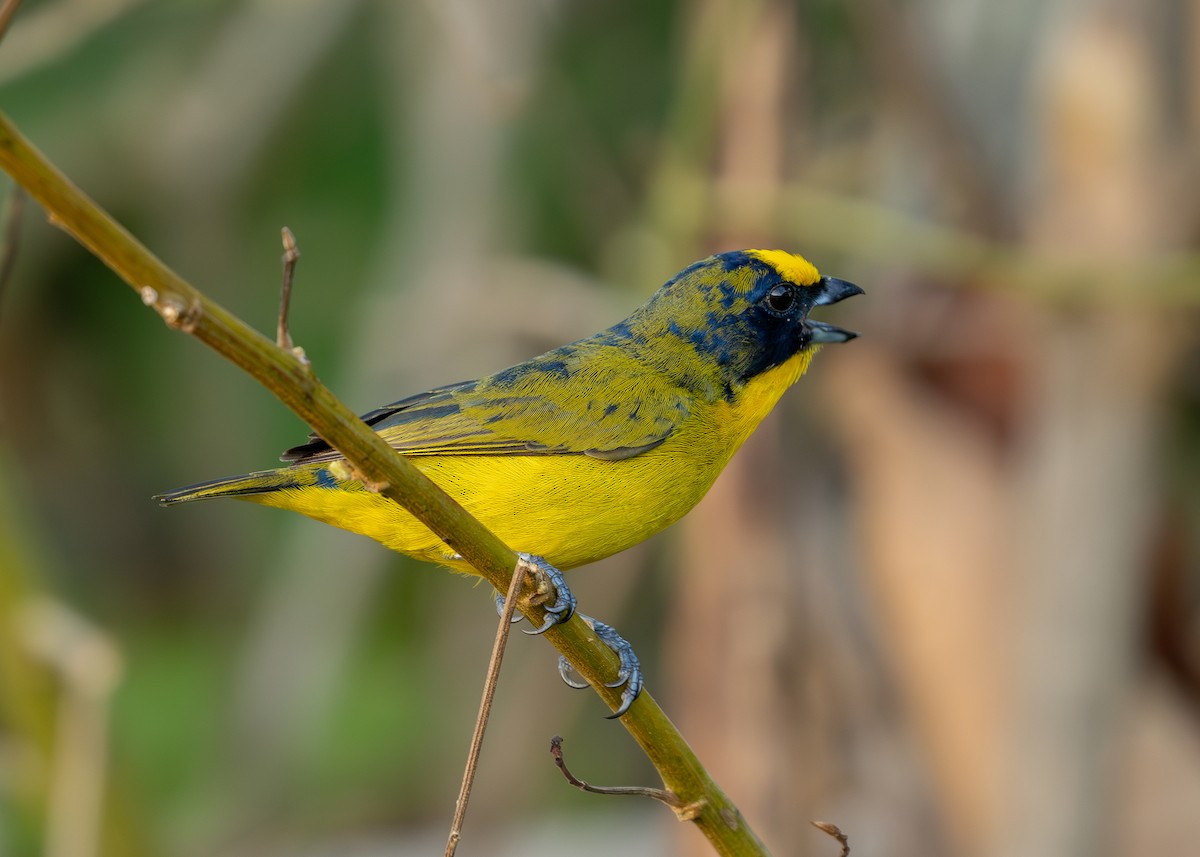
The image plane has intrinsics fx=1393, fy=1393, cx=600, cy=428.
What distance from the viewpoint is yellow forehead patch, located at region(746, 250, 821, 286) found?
122 inches

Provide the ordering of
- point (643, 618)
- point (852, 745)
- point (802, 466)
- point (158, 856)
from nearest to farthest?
point (158, 856), point (802, 466), point (852, 745), point (643, 618)

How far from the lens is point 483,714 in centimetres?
169

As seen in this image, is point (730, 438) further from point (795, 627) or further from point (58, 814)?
point (58, 814)

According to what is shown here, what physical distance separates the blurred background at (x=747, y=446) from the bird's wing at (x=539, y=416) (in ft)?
3.01

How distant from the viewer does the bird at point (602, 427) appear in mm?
2650

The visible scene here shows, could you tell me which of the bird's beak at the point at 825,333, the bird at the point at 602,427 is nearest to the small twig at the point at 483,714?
the bird at the point at 602,427

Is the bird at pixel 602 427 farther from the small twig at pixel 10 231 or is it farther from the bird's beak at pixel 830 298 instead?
the small twig at pixel 10 231

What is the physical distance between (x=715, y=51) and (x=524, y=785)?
108 inches

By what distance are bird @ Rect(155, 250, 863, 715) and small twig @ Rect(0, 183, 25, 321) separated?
0.49m

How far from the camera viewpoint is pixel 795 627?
397cm

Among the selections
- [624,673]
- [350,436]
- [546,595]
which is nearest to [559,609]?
[546,595]

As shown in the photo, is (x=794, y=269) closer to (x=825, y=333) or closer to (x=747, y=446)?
(x=825, y=333)

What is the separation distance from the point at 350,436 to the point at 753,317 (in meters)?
1.79

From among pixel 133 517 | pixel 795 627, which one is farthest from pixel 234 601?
pixel 795 627
